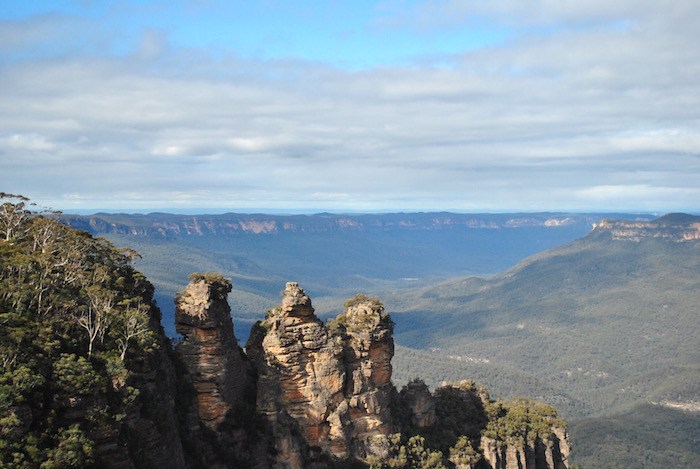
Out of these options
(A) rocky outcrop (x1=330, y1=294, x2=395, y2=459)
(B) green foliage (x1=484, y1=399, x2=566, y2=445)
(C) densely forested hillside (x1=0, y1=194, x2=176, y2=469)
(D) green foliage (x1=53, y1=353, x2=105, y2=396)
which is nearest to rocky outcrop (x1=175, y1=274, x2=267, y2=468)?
(C) densely forested hillside (x1=0, y1=194, x2=176, y2=469)

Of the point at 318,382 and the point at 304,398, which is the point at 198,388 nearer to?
the point at 304,398

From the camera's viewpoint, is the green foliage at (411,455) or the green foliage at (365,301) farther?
the green foliage at (365,301)

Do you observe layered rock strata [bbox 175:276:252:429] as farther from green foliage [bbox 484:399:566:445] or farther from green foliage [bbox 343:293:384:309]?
green foliage [bbox 484:399:566:445]

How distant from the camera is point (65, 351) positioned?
26203 mm

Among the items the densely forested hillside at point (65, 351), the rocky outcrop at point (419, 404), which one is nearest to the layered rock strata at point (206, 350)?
the densely forested hillside at point (65, 351)

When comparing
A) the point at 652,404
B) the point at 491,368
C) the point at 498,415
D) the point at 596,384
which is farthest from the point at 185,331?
the point at 596,384

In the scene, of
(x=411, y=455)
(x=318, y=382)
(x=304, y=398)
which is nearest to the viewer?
(x=304, y=398)

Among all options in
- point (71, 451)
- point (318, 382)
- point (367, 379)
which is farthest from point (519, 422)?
point (71, 451)

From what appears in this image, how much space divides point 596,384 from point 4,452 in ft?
531

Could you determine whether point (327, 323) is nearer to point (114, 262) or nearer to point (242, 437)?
point (242, 437)

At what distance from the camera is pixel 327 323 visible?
4541 centimetres

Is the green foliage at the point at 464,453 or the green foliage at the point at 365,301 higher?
the green foliage at the point at 365,301

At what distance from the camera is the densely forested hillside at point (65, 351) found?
22422mm

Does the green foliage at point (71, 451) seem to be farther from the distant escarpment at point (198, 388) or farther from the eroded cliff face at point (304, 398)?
the eroded cliff face at point (304, 398)
